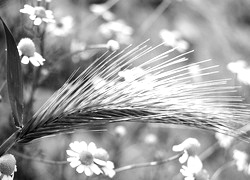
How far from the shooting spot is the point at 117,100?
3.75ft

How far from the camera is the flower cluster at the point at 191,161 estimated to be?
1.35m

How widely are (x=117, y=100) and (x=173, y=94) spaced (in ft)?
0.41

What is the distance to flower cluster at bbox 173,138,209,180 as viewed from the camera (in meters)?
1.35

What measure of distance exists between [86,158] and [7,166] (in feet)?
0.65

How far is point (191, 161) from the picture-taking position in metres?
1.38

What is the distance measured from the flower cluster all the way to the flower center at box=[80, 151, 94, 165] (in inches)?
9.0

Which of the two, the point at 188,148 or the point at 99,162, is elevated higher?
the point at 188,148

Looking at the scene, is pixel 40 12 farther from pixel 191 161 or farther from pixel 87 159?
pixel 191 161

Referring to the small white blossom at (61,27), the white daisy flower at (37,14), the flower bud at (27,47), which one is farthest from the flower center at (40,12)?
the small white blossom at (61,27)

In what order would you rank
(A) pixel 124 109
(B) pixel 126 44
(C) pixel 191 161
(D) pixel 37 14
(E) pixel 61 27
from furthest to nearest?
(B) pixel 126 44 < (E) pixel 61 27 < (D) pixel 37 14 < (C) pixel 191 161 < (A) pixel 124 109

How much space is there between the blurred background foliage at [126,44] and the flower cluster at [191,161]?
22 centimetres

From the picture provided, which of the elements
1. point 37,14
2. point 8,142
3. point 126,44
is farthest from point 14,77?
point 126,44

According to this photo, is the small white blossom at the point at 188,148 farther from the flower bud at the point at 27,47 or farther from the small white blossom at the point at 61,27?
the small white blossom at the point at 61,27

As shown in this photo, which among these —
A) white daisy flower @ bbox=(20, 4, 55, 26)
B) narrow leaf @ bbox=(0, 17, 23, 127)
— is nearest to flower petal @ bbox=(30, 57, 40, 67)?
white daisy flower @ bbox=(20, 4, 55, 26)
